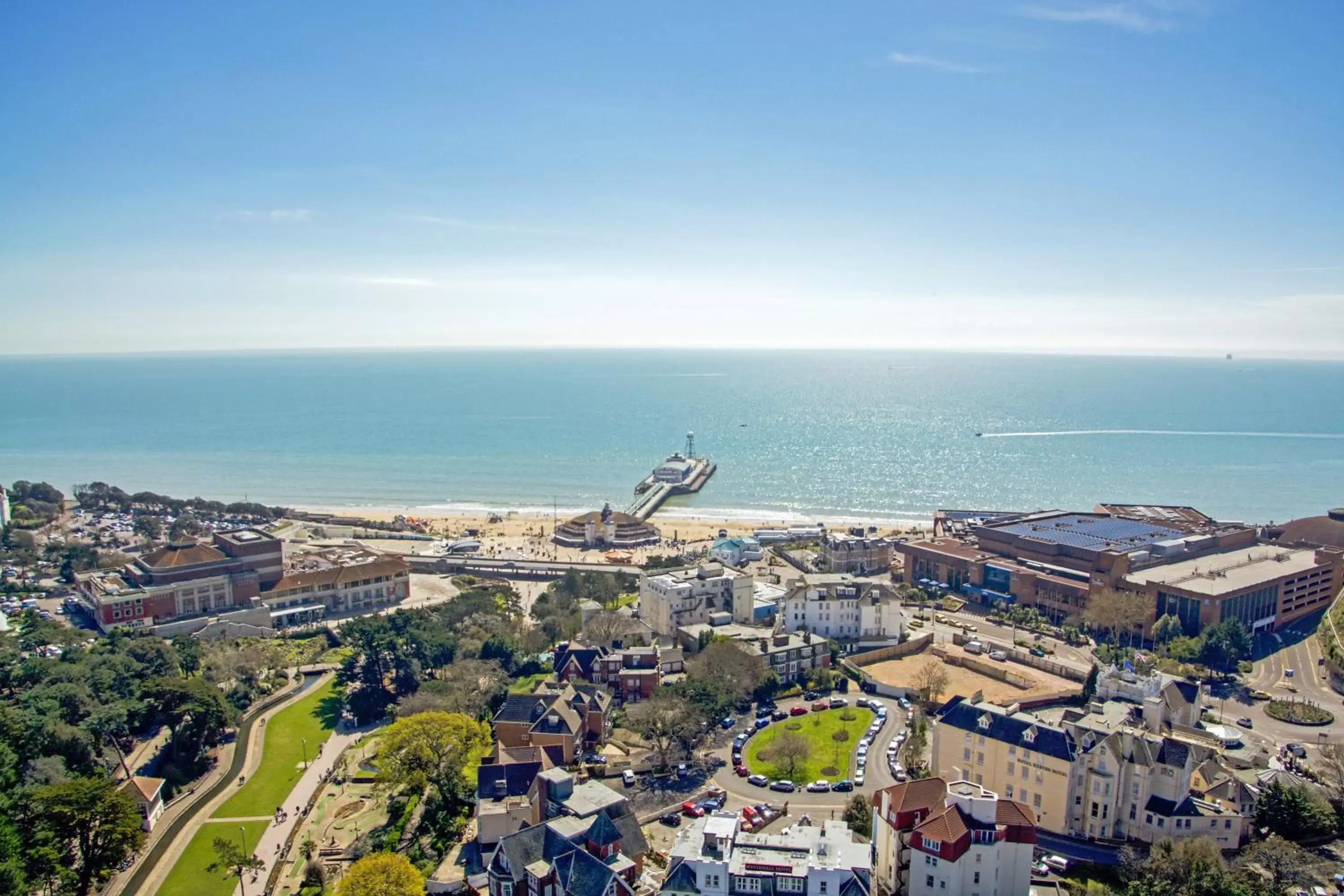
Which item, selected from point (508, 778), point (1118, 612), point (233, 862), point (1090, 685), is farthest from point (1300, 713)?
point (233, 862)

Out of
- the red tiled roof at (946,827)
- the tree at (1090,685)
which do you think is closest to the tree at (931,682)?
the tree at (1090,685)

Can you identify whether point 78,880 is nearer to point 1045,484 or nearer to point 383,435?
point 1045,484

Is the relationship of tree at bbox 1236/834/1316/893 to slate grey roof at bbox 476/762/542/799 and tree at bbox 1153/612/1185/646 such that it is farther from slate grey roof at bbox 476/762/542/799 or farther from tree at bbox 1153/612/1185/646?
tree at bbox 1153/612/1185/646

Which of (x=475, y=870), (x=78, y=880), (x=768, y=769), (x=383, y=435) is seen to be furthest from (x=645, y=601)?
(x=383, y=435)

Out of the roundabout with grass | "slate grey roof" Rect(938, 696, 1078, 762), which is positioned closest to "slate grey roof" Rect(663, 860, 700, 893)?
"slate grey roof" Rect(938, 696, 1078, 762)

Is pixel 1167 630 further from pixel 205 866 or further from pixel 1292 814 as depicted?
pixel 205 866
